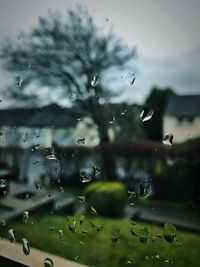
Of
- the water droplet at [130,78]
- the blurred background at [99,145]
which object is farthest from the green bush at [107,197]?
the water droplet at [130,78]

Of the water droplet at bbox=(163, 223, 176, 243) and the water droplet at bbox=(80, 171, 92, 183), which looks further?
the water droplet at bbox=(80, 171, 92, 183)

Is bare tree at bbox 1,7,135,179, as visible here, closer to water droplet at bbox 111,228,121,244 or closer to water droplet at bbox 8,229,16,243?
water droplet at bbox 111,228,121,244

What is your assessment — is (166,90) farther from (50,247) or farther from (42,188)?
(50,247)

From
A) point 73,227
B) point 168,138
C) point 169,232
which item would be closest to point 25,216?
point 73,227

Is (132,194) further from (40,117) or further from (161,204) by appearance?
(40,117)

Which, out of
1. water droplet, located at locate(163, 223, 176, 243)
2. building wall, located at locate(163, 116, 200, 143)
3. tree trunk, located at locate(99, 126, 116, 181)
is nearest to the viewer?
building wall, located at locate(163, 116, 200, 143)

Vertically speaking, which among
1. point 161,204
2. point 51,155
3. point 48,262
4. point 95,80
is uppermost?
point 95,80

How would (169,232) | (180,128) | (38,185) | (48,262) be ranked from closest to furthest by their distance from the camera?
(180,128) < (169,232) < (48,262) < (38,185)

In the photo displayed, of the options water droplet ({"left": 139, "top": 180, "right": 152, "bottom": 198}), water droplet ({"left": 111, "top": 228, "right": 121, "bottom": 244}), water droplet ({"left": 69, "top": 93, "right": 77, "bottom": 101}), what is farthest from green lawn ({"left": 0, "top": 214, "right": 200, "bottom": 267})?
water droplet ({"left": 69, "top": 93, "right": 77, "bottom": 101})
